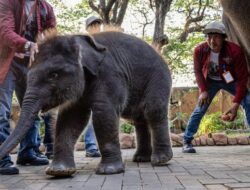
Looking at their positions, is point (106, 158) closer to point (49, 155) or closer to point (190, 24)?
point (49, 155)

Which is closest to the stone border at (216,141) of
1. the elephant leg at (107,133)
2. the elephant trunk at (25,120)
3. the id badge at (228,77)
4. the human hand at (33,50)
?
the id badge at (228,77)

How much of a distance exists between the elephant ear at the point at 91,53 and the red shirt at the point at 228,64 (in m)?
2.19

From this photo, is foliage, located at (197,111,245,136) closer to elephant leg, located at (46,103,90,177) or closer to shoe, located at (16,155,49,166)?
shoe, located at (16,155,49,166)

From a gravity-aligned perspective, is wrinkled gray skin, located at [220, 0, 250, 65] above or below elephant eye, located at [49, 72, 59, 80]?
below

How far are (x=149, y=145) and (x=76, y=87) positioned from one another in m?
1.61

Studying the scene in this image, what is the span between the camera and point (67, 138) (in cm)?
Result: 424

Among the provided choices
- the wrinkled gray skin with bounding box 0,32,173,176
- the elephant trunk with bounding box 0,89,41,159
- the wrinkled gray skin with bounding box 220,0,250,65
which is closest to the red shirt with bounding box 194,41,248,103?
the wrinkled gray skin with bounding box 0,32,173,176

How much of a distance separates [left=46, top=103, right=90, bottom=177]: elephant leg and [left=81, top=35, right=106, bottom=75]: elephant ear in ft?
1.30

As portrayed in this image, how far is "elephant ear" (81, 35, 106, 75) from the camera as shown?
4.17m

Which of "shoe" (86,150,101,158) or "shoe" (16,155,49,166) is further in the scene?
"shoe" (86,150,101,158)

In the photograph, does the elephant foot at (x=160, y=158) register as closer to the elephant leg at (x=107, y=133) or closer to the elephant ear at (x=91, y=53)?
the elephant leg at (x=107, y=133)

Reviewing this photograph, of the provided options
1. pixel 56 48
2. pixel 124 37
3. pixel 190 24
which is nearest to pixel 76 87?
pixel 56 48

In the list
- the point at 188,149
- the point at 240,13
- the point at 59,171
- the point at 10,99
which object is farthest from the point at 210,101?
the point at 240,13

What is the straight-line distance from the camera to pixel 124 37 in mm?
4875
